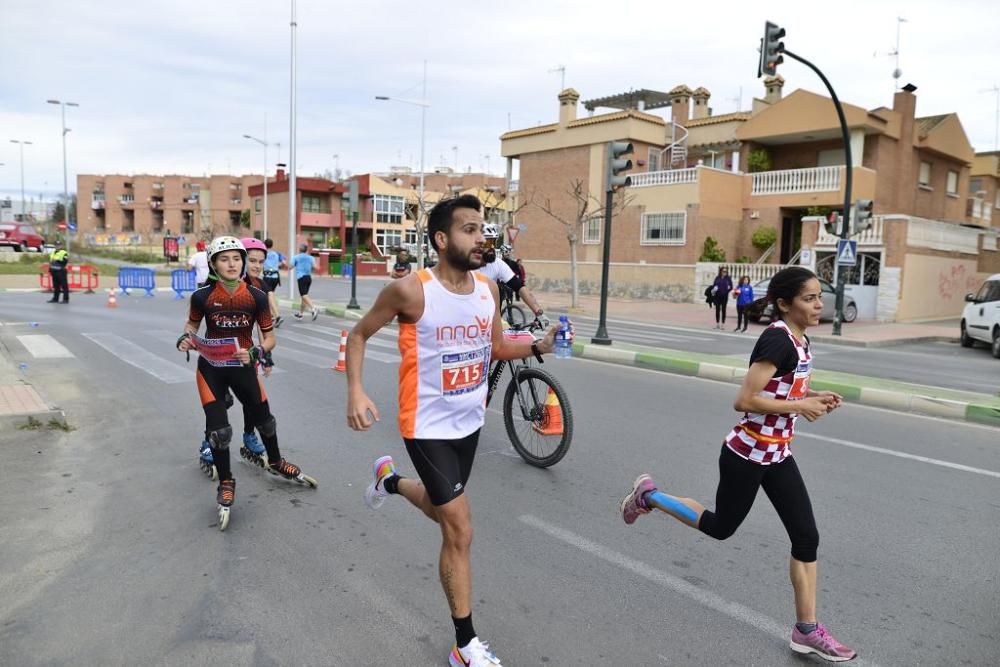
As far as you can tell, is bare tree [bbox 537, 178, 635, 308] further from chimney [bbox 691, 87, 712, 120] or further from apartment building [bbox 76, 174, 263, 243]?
apartment building [bbox 76, 174, 263, 243]

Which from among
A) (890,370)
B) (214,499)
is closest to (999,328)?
(890,370)

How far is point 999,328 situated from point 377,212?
64.3m

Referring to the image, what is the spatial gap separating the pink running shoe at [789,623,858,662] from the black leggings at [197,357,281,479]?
11.2 feet

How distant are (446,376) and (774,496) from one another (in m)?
1.59

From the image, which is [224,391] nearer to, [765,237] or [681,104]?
[765,237]

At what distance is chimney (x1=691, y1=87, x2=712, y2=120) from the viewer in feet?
128

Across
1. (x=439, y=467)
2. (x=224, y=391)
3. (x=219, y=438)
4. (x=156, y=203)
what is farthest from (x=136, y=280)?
(x=156, y=203)

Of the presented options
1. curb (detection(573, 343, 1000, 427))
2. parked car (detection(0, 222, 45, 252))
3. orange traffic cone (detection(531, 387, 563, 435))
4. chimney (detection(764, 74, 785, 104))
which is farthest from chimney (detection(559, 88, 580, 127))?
parked car (detection(0, 222, 45, 252))

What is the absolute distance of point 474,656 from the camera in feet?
9.75

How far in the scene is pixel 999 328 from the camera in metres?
16.3

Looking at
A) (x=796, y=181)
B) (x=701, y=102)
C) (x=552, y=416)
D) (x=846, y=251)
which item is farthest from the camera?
(x=701, y=102)

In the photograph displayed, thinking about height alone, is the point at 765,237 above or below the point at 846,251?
above

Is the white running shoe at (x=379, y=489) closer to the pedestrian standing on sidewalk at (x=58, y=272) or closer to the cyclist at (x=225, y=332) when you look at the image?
the cyclist at (x=225, y=332)

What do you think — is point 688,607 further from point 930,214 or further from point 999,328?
point 930,214
